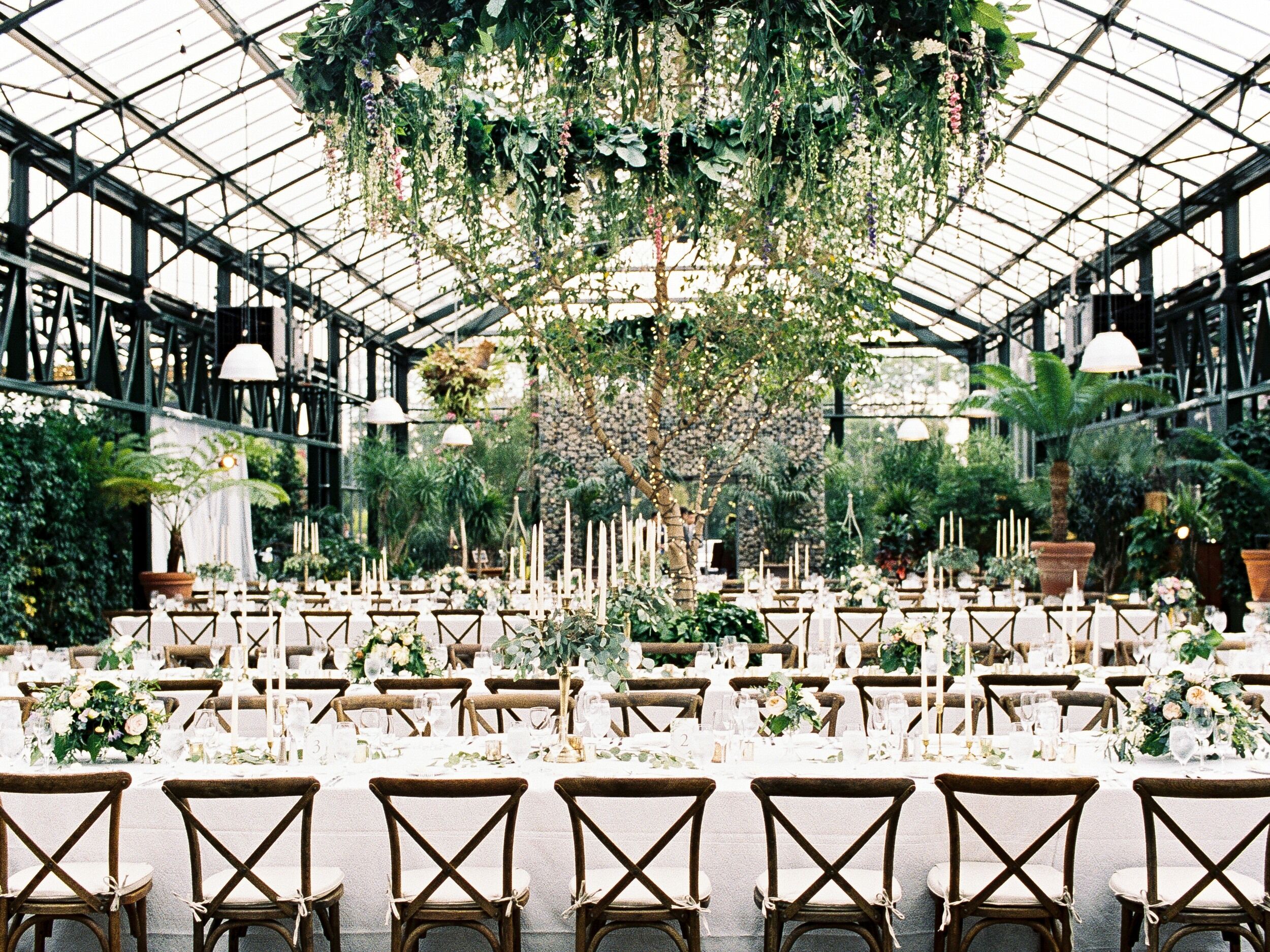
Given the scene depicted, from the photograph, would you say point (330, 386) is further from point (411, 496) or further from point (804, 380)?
point (804, 380)

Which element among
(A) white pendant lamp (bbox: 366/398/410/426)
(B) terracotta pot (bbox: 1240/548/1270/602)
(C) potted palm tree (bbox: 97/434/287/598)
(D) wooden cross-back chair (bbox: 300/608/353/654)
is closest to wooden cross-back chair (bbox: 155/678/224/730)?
(D) wooden cross-back chair (bbox: 300/608/353/654)

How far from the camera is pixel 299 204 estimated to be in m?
16.8

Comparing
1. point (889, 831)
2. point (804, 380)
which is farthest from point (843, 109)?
point (804, 380)

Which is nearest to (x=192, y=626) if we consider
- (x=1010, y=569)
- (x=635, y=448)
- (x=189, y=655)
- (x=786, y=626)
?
(x=189, y=655)

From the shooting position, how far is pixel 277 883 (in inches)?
158

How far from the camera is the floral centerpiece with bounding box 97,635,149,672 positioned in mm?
6527

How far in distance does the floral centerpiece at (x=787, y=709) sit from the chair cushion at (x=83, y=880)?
7.26 ft

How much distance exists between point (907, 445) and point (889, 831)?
18.9 meters

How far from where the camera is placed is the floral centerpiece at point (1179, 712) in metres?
4.45

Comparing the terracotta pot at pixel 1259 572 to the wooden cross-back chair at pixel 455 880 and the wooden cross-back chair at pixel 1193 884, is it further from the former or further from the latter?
the wooden cross-back chair at pixel 455 880

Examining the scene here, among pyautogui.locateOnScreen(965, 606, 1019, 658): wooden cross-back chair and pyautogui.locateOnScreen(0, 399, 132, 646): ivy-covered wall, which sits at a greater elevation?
pyautogui.locateOnScreen(0, 399, 132, 646): ivy-covered wall

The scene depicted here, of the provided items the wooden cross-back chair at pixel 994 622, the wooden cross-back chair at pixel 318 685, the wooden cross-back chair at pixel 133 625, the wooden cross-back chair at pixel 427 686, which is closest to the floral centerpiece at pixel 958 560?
the wooden cross-back chair at pixel 994 622

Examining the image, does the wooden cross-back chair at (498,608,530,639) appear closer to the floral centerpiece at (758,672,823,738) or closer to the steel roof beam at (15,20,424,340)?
the floral centerpiece at (758,672,823,738)

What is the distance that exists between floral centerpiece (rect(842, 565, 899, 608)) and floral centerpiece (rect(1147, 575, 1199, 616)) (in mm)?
1963
